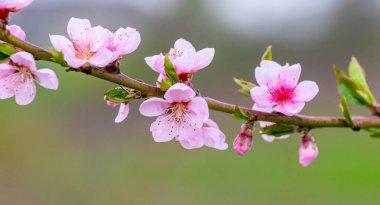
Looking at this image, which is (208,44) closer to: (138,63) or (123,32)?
(138,63)

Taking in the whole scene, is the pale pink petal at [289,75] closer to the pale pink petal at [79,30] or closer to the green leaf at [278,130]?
the green leaf at [278,130]

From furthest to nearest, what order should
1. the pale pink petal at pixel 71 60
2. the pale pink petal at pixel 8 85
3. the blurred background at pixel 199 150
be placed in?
the blurred background at pixel 199 150
the pale pink petal at pixel 8 85
the pale pink petal at pixel 71 60

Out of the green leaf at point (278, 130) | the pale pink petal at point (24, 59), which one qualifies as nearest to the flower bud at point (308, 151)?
the green leaf at point (278, 130)

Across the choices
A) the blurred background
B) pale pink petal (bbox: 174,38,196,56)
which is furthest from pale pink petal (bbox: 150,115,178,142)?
the blurred background

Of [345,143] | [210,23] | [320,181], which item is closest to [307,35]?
[210,23]

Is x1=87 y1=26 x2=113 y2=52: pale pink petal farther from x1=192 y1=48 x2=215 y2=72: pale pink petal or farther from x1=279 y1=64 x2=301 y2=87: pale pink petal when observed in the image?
x1=279 y1=64 x2=301 y2=87: pale pink petal

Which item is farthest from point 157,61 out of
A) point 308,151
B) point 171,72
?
point 308,151

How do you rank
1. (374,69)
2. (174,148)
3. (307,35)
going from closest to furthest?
(174,148) → (374,69) → (307,35)
